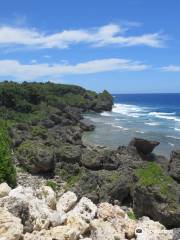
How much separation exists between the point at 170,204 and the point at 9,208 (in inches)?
370

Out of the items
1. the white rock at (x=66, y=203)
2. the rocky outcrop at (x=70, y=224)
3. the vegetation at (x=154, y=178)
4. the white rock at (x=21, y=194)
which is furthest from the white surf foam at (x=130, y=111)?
the white rock at (x=21, y=194)

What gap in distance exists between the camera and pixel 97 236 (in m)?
15.1

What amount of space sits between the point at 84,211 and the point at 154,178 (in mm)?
7398

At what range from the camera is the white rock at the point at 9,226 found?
43.9 feet

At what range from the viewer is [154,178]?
77.4 feet

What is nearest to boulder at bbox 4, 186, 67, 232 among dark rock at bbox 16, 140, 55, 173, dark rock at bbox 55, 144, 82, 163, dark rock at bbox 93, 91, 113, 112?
dark rock at bbox 16, 140, 55, 173

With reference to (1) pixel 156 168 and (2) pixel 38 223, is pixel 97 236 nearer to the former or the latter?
(2) pixel 38 223

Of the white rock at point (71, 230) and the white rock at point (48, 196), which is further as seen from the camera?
the white rock at point (48, 196)

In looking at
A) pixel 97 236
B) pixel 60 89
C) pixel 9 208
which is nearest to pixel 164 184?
pixel 97 236

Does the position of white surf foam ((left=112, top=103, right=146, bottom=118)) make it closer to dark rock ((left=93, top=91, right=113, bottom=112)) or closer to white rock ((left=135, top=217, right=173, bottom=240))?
dark rock ((left=93, top=91, right=113, bottom=112))

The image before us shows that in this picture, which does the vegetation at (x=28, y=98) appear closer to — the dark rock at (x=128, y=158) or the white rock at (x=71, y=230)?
the dark rock at (x=128, y=158)

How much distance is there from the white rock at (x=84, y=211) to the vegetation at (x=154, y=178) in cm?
595

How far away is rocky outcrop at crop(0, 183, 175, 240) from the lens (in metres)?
14.0

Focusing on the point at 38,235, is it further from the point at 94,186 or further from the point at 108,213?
the point at 94,186
